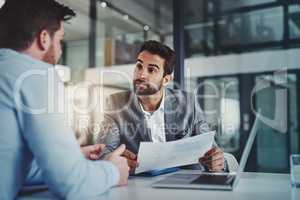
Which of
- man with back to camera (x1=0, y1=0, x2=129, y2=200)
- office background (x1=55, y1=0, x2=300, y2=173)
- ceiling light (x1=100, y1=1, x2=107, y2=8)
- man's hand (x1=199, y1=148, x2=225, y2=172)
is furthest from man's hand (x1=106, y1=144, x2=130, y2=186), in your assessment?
ceiling light (x1=100, y1=1, x2=107, y2=8)

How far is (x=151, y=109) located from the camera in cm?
193

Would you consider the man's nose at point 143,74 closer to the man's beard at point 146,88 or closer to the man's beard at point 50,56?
the man's beard at point 146,88

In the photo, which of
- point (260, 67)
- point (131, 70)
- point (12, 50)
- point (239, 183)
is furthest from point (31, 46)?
point (260, 67)

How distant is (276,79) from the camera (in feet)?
5.90

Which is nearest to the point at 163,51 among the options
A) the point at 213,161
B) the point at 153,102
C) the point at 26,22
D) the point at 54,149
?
the point at 153,102

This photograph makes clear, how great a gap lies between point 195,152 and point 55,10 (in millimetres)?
824

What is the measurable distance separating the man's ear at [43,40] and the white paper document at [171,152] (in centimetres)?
55

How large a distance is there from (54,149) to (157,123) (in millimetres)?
970

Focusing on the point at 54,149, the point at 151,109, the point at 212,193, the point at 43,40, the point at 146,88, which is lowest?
the point at 212,193

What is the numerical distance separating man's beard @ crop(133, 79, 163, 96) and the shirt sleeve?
0.94 m

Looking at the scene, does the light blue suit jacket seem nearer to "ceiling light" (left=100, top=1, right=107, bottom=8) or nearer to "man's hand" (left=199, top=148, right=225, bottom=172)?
"man's hand" (left=199, top=148, right=225, bottom=172)

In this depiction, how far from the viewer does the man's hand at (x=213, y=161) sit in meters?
1.49

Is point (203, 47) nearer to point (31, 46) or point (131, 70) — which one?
point (131, 70)

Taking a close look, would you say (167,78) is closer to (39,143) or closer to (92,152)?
(92,152)
